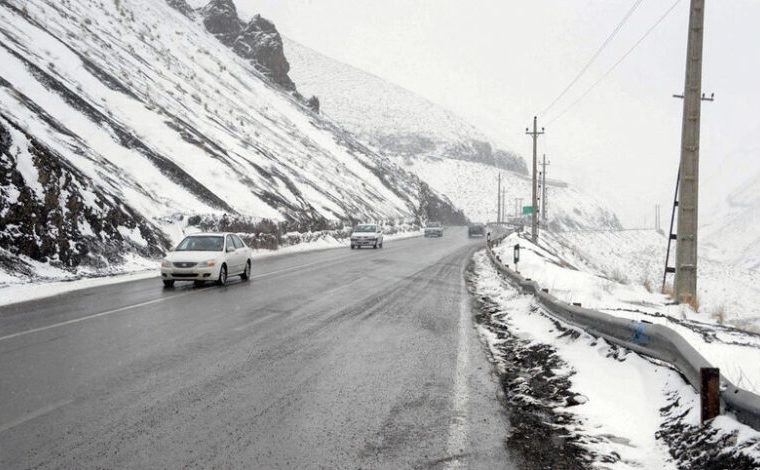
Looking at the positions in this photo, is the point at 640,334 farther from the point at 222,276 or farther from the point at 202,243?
the point at 202,243

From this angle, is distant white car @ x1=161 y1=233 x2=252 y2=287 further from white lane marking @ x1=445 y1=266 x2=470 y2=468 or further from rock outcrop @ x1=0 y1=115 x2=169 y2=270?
white lane marking @ x1=445 y1=266 x2=470 y2=468

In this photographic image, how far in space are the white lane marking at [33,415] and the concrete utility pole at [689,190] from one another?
12.0 metres

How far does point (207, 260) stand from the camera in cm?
1612

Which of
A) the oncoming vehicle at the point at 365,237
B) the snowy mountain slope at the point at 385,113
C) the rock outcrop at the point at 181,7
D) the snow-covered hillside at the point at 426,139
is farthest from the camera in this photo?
the snowy mountain slope at the point at 385,113

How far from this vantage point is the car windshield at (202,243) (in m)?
17.1

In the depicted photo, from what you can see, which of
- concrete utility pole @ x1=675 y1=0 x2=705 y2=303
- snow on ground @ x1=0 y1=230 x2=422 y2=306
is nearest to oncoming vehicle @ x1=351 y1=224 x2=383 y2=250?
snow on ground @ x1=0 y1=230 x2=422 y2=306

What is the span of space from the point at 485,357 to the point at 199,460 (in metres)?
4.47

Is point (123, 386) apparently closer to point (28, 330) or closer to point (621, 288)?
point (28, 330)

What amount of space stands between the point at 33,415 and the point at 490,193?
495 ft

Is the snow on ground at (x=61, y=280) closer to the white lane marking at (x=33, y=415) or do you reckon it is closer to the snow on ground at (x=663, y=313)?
the white lane marking at (x=33, y=415)

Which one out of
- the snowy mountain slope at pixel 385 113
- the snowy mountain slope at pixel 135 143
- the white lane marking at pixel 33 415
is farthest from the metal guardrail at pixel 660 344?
the snowy mountain slope at pixel 385 113

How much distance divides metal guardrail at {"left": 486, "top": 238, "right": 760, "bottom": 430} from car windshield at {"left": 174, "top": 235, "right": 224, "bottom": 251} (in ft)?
33.3

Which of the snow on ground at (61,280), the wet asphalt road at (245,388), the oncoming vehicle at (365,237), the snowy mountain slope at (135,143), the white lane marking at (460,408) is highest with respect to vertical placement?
the snowy mountain slope at (135,143)

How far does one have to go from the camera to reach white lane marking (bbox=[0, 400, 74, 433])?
484cm
